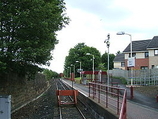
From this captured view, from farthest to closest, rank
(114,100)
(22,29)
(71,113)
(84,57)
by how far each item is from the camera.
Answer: (84,57) < (71,113) < (22,29) < (114,100)

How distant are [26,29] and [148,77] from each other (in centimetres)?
2209

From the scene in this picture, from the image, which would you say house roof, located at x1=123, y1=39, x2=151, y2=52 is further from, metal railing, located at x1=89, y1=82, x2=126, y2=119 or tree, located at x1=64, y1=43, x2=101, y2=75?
tree, located at x1=64, y1=43, x2=101, y2=75

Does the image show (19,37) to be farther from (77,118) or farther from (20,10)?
(77,118)

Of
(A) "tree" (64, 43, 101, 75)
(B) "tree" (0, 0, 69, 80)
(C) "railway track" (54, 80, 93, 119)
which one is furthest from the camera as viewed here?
(A) "tree" (64, 43, 101, 75)

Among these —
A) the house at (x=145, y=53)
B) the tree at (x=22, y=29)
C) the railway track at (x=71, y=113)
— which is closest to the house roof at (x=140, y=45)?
the house at (x=145, y=53)

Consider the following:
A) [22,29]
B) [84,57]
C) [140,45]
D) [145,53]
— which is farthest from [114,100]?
[84,57]

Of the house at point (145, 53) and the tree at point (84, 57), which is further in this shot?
the tree at point (84, 57)

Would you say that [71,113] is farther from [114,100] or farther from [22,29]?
[22,29]

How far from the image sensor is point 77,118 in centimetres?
1248

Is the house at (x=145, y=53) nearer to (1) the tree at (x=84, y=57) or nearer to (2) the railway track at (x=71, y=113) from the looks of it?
(2) the railway track at (x=71, y=113)

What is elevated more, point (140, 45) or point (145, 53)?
point (140, 45)

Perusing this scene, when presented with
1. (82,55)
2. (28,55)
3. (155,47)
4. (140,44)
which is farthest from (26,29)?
(82,55)

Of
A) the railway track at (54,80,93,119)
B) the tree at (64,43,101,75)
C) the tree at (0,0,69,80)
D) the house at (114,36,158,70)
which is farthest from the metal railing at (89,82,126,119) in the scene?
the tree at (64,43,101,75)

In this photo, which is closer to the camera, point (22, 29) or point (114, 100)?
point (114, 100)
